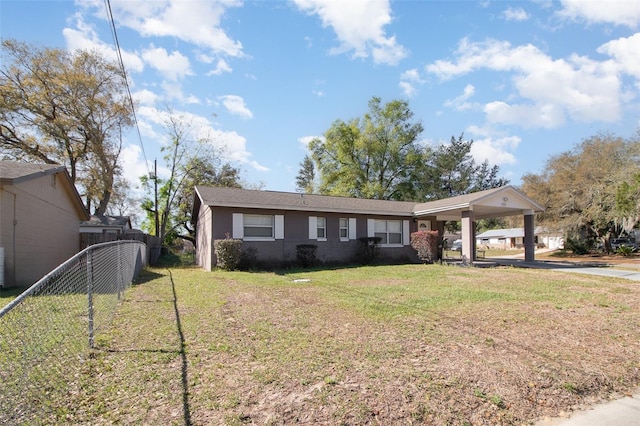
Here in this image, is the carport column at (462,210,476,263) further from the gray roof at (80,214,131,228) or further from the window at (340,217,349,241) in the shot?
the gray roof at (80,214,131,228)

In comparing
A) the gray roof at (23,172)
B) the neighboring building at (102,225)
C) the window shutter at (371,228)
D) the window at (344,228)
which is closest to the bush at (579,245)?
the window shutter at (371,228)

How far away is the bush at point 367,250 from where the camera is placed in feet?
57.1

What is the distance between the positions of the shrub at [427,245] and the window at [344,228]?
3556 mm

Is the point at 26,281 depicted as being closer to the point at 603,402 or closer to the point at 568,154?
the point at 603,402

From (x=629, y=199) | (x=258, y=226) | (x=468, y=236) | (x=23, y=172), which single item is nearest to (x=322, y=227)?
(x=258, y=226)

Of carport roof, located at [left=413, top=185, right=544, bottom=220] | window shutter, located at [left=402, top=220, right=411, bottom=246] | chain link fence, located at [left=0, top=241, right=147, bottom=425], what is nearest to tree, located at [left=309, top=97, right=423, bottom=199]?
window shutter, located at [left=402, top=220, right=411, bottom=246]

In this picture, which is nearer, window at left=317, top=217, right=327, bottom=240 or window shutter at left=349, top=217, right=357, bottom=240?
window at left=317, top=217, right=327, bottom=240

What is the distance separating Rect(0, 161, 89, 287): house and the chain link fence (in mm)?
4147

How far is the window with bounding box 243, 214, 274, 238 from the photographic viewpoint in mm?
15242

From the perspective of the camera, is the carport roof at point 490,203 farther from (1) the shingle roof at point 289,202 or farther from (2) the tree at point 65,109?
(2) the tree at point 65,109

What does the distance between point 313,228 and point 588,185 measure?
23.3 m

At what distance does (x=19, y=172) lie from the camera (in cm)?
1006

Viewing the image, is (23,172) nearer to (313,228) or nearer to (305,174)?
(313,228)

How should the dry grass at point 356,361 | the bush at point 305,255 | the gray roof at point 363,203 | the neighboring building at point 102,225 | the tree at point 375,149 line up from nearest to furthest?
the dry grass at point 356,361 → the gray roof at point 363,203 → the bush at point 305,255 → the neighboring building at point 102,225 → the tree at point 375,149
